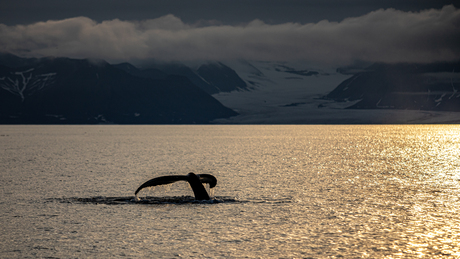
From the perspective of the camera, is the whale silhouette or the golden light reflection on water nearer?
the golden light reflection on water

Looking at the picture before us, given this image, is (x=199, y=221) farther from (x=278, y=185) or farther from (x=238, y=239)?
(x=278, y=185)

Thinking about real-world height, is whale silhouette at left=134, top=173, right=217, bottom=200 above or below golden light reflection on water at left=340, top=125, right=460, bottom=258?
above

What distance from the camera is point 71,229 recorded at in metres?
22.2

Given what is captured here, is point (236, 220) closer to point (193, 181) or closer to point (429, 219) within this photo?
point (193, 181)

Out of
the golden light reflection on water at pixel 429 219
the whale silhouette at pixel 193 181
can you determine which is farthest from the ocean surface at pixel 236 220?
the whale silhouette at pixel 193 181

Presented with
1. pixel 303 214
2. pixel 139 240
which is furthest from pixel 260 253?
pixel 303 214

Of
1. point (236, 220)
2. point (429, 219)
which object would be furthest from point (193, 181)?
point (429, 219)

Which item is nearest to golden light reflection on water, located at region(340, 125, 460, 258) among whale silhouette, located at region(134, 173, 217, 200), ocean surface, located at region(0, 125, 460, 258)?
ocean surface, located at region(0, 125, 460, 258)

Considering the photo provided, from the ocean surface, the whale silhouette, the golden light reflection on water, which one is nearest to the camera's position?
the golden light reflection on water

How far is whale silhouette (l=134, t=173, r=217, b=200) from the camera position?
26.9 m

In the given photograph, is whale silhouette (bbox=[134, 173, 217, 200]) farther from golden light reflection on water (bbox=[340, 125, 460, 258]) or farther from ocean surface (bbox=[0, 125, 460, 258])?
golden light reflection on water (bbox=[340, 125, 460, 258])

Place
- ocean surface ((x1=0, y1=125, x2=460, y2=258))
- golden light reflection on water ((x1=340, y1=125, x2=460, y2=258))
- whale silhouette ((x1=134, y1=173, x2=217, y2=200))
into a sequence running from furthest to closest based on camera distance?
whale silhouette ((x1=134, y1=173, x2=217, y2=200)) < ocean surface ((x1=0, y1=125, x2=460, y2=258)) < golden light reflection on water ((x1=340, y1=125, x2=460, y2=258))

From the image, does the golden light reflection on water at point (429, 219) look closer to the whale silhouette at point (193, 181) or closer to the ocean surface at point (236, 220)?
the ocean surface at point (236, 220)

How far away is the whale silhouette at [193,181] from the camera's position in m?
26.9
